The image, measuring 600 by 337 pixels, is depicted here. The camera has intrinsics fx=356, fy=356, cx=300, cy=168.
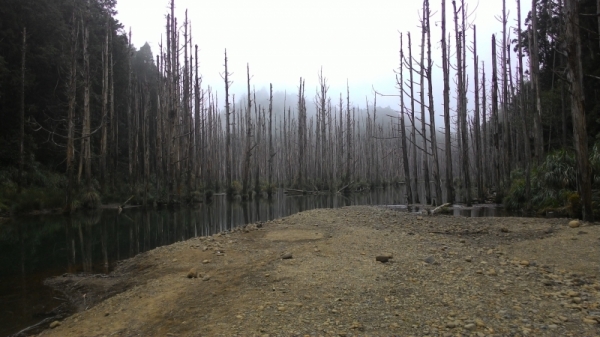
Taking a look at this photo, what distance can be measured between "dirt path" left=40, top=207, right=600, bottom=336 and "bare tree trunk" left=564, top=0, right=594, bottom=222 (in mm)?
1212

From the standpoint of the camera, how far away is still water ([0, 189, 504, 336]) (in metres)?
5.21

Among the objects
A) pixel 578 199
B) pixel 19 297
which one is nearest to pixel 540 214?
pixel 578 199

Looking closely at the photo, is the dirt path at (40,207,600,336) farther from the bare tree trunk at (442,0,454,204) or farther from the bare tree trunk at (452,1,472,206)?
the bare tree trunk at (452,1,472,206)

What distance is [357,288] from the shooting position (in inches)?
166

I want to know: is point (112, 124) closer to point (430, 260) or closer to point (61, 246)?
point (61, 246)

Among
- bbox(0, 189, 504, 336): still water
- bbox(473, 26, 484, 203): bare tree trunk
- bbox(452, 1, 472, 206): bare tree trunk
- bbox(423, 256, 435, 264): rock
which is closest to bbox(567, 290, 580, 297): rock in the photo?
bbox(423, 256, 435, 264): rock

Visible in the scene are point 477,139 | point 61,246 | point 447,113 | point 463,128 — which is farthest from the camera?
point 477,139

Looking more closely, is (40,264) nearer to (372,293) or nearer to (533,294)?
(372,293)

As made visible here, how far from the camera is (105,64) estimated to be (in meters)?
23.6

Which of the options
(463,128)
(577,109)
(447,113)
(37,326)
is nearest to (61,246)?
(37,326)

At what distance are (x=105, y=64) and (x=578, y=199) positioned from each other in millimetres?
25877

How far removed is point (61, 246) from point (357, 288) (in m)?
8.75

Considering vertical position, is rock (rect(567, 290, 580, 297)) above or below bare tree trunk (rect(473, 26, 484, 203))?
below

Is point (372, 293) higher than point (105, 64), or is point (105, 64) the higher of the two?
point (105, 64)
